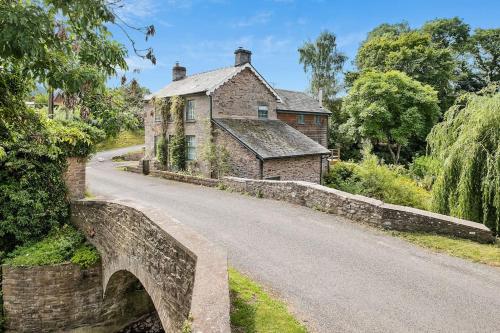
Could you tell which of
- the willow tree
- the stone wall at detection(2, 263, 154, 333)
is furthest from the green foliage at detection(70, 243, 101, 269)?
the willow tree

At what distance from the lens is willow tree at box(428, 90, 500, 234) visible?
10.3 m

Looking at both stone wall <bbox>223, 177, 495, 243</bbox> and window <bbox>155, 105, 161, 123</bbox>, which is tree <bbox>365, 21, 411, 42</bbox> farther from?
stone wall <bbox>223, 177, 495, 243</bbox>

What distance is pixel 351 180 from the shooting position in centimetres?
2319

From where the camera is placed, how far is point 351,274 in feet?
24.6

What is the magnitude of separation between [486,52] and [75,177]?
1781 inches

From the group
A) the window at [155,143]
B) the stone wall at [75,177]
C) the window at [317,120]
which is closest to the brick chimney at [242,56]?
the window at [155,143]

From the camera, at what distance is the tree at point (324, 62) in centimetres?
4328

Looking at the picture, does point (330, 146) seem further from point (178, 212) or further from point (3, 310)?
point (3, 310)

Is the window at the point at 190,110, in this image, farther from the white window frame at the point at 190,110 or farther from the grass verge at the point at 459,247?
the grass verge at the point at 459,247

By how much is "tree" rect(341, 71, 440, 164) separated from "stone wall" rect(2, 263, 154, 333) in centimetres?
2652

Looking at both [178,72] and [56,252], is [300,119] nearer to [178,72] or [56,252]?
[178,72]

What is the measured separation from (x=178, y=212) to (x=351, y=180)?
Result: 13966mm

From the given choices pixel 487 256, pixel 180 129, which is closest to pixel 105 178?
pixel 180 129

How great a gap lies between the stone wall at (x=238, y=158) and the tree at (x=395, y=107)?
599 inches
